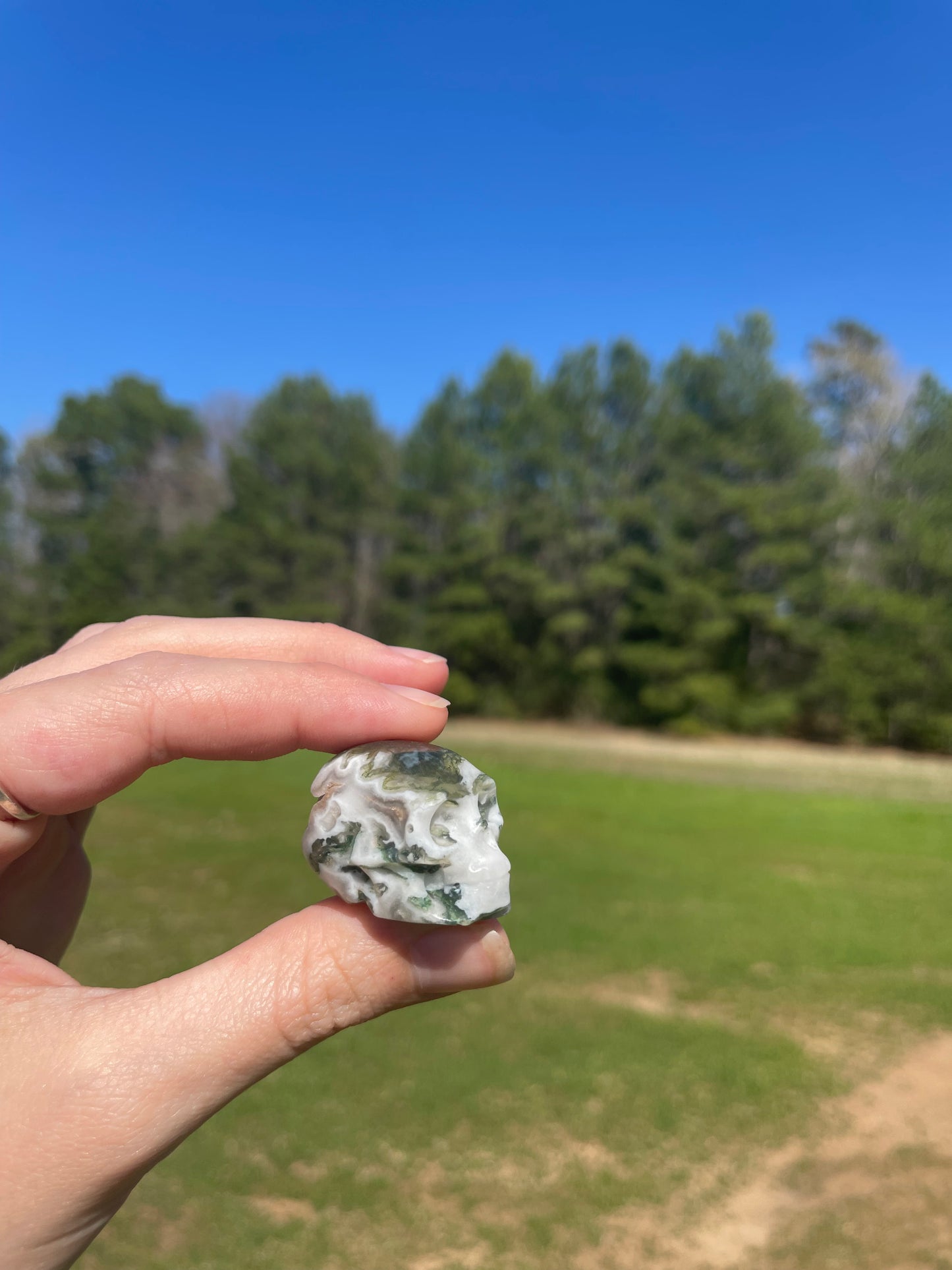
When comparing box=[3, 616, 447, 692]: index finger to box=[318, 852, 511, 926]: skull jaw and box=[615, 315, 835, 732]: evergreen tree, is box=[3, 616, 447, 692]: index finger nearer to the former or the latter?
box=[318, 852, 511, 926]: skull jaw

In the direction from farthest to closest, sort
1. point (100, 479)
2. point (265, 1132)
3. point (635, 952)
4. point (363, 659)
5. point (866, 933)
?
1. point (100, 479)
2. point (866, 933)
3. point (635, 952)
4. point (265, 1132)
5. point (363, 659)

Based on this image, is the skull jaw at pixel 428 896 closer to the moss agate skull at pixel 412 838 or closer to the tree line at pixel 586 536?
the moss agate skull at pixel 412 838

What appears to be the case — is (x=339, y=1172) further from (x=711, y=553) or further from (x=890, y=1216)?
(x=711, y=553)

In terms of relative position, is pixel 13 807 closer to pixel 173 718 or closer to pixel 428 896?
pixel 173 718

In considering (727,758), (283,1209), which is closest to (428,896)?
(283,1209)

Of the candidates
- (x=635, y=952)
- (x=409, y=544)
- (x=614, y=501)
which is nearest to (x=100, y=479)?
(x=409, y=544)

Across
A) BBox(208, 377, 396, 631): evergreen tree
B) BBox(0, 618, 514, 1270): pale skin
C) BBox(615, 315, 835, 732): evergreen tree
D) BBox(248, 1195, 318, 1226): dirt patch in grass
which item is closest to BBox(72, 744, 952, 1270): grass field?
BBox(248, 1195, 318, 1226): dirt patch in grass
